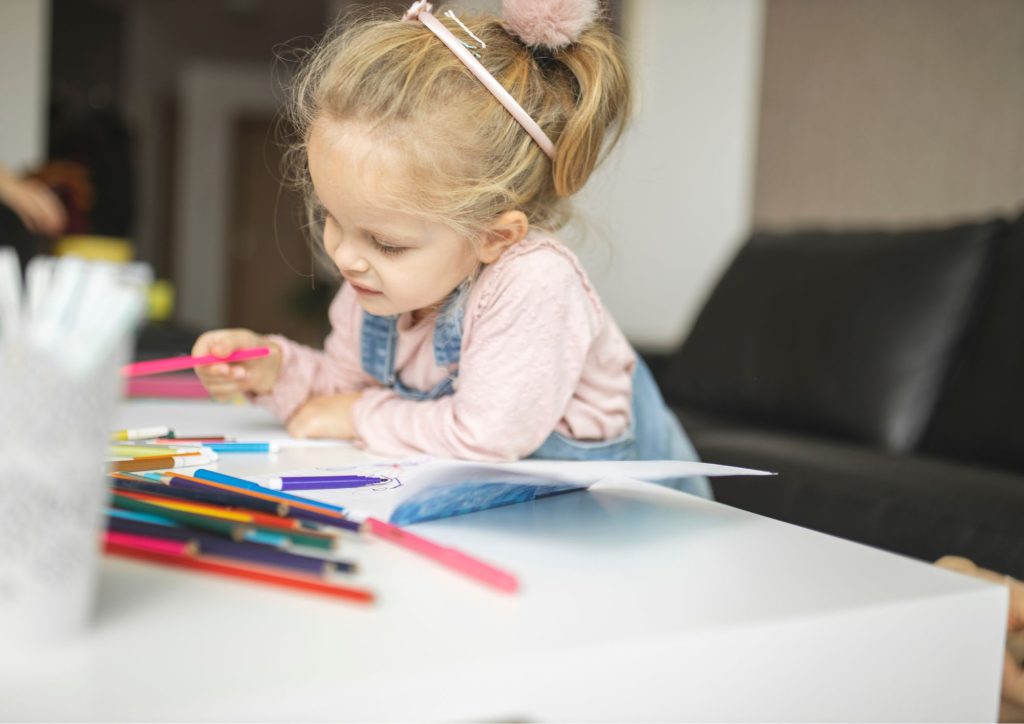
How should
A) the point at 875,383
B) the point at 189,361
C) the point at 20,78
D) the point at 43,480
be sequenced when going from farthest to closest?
the point at 20,78 → the point at 875,383 → the point at 189,361 → the point at 43,480

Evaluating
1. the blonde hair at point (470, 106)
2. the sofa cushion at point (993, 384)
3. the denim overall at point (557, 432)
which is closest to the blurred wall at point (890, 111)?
the sofa cushion at point (993, 384)

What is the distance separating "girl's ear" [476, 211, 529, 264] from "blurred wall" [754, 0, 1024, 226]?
173cm

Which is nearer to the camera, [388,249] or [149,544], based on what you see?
[149,544]

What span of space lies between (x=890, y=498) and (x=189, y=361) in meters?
0.84

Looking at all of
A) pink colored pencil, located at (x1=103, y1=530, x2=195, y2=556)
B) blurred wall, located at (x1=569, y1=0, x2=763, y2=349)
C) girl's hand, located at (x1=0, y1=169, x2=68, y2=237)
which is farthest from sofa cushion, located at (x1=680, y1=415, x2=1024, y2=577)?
girl's hand, located at (x1=0, y1=169, x2=68, y2=237)

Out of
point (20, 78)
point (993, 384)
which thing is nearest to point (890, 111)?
point (993, 384)

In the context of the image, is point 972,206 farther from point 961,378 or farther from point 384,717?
Answer: point 384,717

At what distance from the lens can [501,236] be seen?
867 millimetres

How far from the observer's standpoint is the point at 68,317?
1.06 ft

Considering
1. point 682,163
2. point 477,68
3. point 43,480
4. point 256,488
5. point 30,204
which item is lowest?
point 30,204

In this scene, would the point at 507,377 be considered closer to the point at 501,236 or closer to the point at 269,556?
the point at 501,236

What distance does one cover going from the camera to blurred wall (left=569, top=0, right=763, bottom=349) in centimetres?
301

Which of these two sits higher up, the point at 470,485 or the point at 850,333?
the point at 470,485

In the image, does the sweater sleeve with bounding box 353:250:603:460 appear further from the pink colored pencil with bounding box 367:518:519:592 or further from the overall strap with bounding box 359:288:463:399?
the pink colored pencil with bounding box 367:518:519:592
